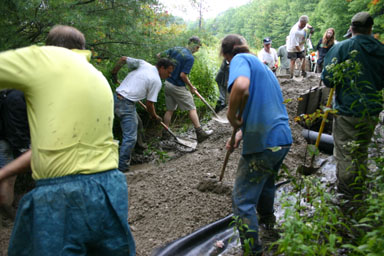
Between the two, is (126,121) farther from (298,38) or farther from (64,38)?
(298,38)

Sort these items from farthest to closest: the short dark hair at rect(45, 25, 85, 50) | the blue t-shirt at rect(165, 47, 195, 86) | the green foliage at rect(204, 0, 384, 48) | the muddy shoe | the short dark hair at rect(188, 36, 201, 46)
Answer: the green foliage at rect(204, 0, 384, 48), the muddy shoe, the blue t-shirt at rect(165, 47, 195, 86), the short dark hair at rect(188, 36, 201, 46), the short dark hair at rect(45, 25, 85, 50)

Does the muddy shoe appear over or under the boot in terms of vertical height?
under

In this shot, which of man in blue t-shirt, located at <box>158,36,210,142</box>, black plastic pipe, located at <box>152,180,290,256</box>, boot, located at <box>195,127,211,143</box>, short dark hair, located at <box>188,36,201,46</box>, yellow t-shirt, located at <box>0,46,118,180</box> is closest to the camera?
yellow t-shirt, located at <box>0,46,118,180</box>

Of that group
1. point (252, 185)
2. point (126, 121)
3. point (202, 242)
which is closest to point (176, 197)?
point (202, 242)

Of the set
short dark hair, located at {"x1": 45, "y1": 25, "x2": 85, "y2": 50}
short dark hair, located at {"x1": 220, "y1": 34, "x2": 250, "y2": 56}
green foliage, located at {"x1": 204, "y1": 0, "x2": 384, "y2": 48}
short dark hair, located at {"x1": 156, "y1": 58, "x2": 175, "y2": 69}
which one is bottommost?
short dark hair, located at {"x1": 156, "y1": 58, "x2": 175, "y2": 69}

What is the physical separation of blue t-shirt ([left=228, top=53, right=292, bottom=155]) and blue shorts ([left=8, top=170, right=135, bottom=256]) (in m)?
1.15

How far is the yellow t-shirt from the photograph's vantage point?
136 cm

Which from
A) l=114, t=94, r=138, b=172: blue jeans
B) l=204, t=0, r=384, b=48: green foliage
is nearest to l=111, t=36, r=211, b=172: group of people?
l=114, t=94, r=138, b=172: blue jeans

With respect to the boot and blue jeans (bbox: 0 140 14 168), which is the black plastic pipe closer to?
blue jeans (bbox: 0 140 14 168)

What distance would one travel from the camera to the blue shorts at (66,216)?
1.37 metres

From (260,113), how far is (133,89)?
2.60 metres

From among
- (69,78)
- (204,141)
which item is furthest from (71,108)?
(204,141)

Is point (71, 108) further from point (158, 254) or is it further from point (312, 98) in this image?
point (312, 98)

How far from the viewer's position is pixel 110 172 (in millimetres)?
1531
